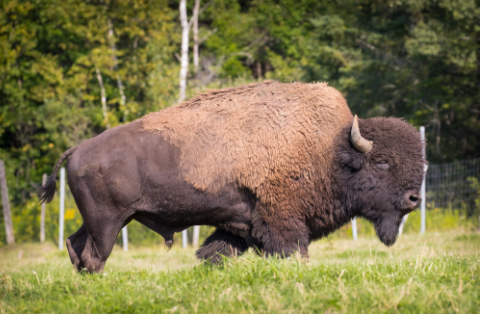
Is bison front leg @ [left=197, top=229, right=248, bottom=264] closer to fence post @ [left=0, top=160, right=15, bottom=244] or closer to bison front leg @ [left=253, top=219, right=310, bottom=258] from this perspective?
bison front leg @ [left=253, top=219, right=310, bottom=258]

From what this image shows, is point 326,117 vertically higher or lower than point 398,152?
higher

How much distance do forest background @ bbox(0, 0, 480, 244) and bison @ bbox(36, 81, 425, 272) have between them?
1031cm

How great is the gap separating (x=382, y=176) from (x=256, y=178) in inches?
52.6

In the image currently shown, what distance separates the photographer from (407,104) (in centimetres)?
1766

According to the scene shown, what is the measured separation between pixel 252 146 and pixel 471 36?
13214 mm

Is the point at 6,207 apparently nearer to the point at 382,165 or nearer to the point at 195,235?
the point at 195,235

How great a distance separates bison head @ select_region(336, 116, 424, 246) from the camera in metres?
4.82

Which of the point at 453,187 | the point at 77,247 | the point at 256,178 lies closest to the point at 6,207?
the point at 77,247

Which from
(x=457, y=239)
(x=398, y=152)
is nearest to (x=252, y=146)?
(x=398, y=152)

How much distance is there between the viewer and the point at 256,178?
4.78 m

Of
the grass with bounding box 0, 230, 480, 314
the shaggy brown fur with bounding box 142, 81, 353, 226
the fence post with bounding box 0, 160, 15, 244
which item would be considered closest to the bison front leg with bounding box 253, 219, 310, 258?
the shaggy brown fur with bounding box 142, 81, 353, 226

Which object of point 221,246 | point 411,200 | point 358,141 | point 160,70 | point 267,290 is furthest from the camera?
point 160,70

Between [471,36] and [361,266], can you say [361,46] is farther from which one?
[361,266]


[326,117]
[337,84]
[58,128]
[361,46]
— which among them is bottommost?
[58,128]
